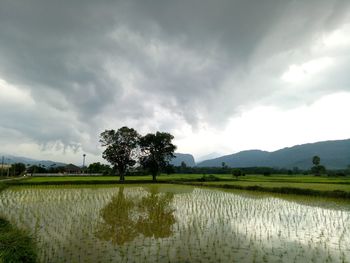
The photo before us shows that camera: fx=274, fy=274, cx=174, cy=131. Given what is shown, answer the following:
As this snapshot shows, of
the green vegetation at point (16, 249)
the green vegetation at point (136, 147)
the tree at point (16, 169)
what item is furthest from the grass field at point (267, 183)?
the tree at point (16, 169)

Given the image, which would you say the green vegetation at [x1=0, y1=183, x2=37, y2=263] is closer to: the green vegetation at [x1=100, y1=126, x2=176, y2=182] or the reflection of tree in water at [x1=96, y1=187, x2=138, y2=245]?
the reflection of tree in water at [x1=96, y1=187, x2=138, y2=245]

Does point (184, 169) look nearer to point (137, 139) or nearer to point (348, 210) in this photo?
point (137, 139)

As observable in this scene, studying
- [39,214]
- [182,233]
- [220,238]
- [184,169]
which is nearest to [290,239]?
[220,238]

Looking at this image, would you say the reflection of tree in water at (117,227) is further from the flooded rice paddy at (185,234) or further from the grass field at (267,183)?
the grass field at (267,183)

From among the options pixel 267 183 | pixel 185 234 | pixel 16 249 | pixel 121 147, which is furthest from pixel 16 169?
pixel 16 249

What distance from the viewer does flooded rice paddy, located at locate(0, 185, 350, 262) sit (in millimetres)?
10273

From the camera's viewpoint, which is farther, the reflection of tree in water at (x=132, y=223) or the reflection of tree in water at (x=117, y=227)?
the reflection of tree in water at (x=132, y=223)

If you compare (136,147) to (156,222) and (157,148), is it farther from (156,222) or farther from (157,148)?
(156,222)

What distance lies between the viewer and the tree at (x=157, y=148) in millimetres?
68938

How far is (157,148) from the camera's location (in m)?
70.0

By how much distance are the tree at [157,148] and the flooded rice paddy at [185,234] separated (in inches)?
1879

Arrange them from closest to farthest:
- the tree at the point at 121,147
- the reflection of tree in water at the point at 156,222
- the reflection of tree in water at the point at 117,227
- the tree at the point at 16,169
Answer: the reflection of tree in water at the point at 117,227
the reflection of tree in water at the point at 156,222
the tree at the point at 121,147
the tree at the point at 16,169

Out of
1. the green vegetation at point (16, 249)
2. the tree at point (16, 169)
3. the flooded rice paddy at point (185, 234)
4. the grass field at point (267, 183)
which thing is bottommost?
the flooded rice paddy at point (185, 234)

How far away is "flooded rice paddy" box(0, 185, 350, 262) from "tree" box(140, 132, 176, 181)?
4774 centimetres
